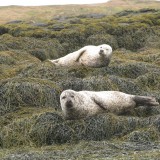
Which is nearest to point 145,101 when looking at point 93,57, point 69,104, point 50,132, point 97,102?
point 97,102

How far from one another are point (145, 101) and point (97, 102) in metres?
1.00

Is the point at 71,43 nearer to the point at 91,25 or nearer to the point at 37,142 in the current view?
the point at 91,25

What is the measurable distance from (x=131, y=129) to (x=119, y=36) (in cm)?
1249

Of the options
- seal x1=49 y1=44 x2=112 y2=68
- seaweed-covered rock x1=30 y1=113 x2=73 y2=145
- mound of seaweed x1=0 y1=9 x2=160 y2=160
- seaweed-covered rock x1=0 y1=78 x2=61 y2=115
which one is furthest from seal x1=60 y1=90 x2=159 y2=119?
seal x1=49 y1=44 x2=112 y2=68

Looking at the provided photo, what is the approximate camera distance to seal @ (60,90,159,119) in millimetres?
8383

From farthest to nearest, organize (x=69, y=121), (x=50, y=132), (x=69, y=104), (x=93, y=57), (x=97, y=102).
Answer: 1. (x=93, y=57)
2. (x=97, y=102)
3. (x=69, y=104)
4. (x=69, y=121)
5. (x=50, y=132)

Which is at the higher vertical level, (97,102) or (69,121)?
(97,102)

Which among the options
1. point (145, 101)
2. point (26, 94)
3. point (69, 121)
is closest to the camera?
point (69, 121)

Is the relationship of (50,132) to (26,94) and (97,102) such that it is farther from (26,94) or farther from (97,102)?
(26,94)

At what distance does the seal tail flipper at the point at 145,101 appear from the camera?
9.24m

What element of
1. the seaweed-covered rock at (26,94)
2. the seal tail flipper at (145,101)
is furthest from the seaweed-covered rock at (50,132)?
the seal tail flipper at (145,101)

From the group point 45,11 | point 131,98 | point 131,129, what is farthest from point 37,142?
point 45,11

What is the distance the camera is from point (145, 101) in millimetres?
9273

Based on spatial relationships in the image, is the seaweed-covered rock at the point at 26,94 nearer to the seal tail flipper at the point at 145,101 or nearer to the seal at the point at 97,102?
the seal at the point at 97,102
